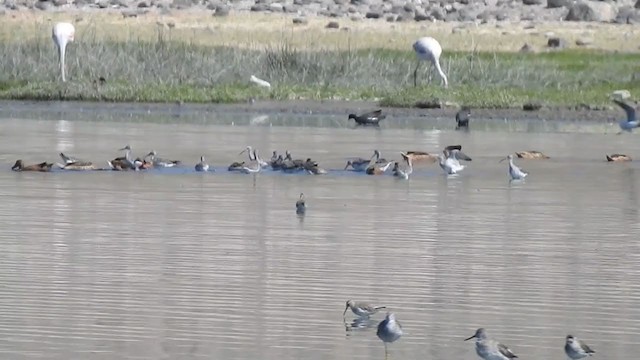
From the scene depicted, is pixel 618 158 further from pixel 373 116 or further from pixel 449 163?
pixel 373 116

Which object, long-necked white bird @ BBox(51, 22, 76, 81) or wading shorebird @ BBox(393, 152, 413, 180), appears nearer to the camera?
wading shorebird @ BBox(393, 152, 413, 180)

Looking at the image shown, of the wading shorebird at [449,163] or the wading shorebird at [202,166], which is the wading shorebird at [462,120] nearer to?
the wading shorebird at [449,163]

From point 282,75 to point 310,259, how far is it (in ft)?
68.2

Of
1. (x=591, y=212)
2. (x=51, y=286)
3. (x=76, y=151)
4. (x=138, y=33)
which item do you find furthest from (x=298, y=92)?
(x=51, y=286)

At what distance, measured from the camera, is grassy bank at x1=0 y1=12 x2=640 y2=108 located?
31641mm

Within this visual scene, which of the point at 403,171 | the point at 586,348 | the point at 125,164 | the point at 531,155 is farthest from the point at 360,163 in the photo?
the point at 586,348

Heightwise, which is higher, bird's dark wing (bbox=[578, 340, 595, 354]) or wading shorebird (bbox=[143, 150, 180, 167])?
bird's dark wing (bbox=[578, 340, 595, 354])

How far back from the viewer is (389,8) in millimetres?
63000

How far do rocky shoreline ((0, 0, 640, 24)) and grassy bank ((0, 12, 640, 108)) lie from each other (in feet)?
63.6

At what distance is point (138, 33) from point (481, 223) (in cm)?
2849

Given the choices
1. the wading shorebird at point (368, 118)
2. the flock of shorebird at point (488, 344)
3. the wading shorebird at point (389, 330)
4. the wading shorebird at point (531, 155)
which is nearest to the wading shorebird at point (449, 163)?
the wading shorebird at point (531, 155)

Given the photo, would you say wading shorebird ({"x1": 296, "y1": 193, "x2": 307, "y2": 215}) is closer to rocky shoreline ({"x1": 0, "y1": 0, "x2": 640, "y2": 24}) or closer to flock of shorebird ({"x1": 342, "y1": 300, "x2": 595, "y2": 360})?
flock of shorebird ({"x1": 342, "y1": 300, "x2": 595, "y2": 360})

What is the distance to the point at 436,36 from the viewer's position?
47156 mm

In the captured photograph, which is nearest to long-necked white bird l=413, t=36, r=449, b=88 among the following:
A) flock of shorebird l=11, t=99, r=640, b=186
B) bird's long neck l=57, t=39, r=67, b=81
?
bird's long neck l=57, t=39, r=67, b=81
